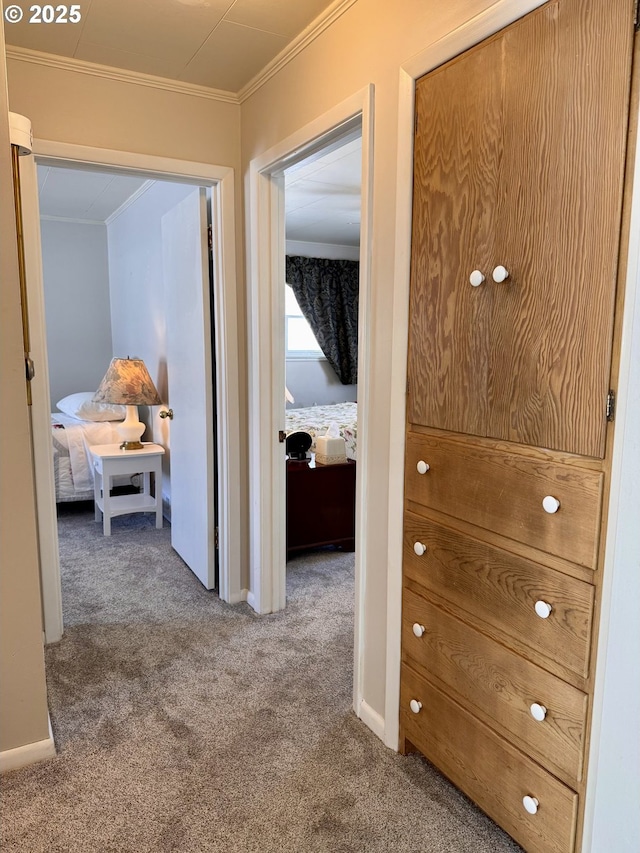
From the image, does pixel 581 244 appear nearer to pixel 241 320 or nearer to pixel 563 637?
pixel 563 637

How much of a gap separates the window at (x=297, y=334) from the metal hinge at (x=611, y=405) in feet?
19.0

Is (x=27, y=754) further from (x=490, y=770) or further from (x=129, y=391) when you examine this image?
(x=129, y=391)

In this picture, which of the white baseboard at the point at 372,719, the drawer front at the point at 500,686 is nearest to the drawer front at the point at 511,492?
the drawer front at the point at 500,686

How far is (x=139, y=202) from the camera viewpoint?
4.53 metres

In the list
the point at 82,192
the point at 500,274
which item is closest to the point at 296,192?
the point at 82,192

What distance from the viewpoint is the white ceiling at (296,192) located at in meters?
3.92

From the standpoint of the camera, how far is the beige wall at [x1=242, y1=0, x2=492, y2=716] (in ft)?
5.38

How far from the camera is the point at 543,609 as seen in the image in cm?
130

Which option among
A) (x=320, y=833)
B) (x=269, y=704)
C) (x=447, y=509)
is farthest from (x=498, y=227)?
(x=269, y=704)

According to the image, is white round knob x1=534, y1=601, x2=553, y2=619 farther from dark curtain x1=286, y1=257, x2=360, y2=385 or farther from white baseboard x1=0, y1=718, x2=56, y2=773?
dark curtain x1=286, y1=257, x2=360, y2=385

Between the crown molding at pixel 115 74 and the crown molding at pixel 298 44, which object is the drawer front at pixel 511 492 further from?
the crown molding at pixel 115 74

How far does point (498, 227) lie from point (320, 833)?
5.35ft

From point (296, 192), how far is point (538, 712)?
13.7 ft

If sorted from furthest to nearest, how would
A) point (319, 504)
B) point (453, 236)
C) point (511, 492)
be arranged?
point (319, 504) < point (453, 236) < point (511, 492)
